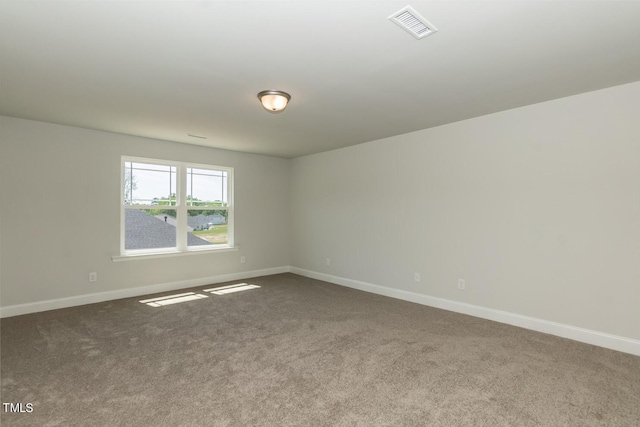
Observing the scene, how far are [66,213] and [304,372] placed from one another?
3.89 meters

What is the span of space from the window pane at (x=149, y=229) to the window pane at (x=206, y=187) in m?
0.46

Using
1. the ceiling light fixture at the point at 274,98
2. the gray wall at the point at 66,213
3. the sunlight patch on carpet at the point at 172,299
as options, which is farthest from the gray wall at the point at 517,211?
the gray wall at the point at 66,213

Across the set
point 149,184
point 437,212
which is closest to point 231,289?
point 149,184

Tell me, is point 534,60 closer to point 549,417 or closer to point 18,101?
point 549,417

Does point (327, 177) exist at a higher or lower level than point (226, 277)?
higher

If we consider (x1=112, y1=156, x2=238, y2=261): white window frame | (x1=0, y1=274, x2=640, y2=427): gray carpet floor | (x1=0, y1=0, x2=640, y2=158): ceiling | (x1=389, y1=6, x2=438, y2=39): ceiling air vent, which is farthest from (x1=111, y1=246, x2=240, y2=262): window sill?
(x1=389, y1=6, x2=438, y2=39): ceiling air vent

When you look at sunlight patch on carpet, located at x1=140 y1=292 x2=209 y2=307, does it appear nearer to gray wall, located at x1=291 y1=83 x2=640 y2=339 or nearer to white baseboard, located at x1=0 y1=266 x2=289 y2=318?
white baseboard, located at x1=0 y1=266 x2=289 y2=318

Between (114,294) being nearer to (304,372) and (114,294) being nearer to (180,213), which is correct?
(180,213)

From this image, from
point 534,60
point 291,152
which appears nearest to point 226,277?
point 291,152

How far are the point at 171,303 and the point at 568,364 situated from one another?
4479mm

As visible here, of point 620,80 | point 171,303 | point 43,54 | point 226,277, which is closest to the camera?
point 43,54

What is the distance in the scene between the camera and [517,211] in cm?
363

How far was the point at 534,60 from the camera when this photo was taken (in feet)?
8.16

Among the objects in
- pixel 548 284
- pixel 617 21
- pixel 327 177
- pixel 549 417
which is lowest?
pixel 549 417
